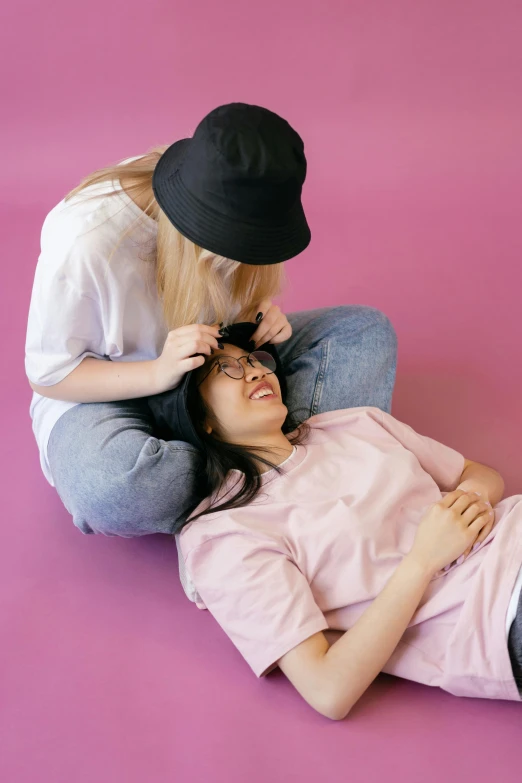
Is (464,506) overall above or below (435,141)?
below

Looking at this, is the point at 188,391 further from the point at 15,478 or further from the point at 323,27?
the point at 323,27

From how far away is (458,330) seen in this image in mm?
2828

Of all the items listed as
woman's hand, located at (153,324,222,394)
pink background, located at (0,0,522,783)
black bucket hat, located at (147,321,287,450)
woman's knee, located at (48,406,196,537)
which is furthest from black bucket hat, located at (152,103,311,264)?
pink background, located at (0,0,522,783)

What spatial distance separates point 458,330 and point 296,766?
1607 millimetres

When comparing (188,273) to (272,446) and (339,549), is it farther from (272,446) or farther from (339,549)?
(339,549)

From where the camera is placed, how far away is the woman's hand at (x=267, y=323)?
2041mm

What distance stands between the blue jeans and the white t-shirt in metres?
0.14

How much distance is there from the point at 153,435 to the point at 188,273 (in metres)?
0.42

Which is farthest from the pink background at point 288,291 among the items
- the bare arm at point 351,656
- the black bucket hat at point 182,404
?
the black bucket hat at point 182,404

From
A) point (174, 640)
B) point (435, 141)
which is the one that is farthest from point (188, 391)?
point (435, 141)

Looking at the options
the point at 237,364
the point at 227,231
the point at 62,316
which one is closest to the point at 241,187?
the point at 227,231

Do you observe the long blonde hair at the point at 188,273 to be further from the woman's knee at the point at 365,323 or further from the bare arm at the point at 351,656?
the bare arm at the point at 351,656

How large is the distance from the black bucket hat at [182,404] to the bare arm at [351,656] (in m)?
0.50

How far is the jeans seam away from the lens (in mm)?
2199
